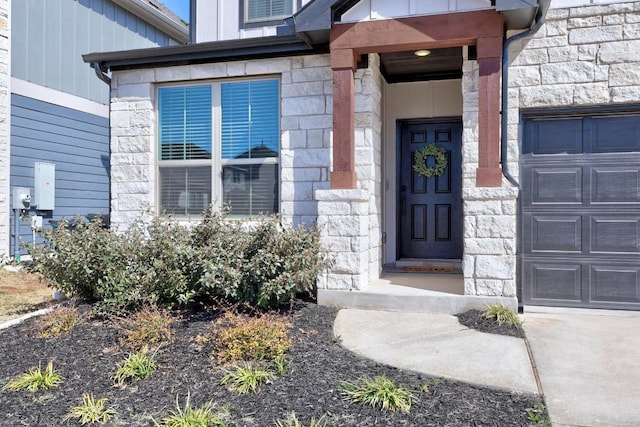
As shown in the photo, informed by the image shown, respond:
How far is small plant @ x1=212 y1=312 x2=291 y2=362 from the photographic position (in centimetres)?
351

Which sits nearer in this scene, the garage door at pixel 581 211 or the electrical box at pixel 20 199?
the garage door at pixel 581 211

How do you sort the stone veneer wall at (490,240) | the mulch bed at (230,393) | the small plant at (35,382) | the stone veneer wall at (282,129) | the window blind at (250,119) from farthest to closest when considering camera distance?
the window blind at (250,119), the stone veneer wall at (282,129), the stone veneer wall at (490,240), the small plant at (35,382), the mulch bed at (230,393)

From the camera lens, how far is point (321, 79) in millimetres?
5676

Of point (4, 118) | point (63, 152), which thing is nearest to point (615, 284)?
point (4, 118)

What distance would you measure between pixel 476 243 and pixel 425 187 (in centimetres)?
230

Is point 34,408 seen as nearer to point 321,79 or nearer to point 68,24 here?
point 321,79

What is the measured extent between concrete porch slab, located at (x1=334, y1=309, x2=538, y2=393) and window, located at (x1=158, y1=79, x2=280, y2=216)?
2.08 m

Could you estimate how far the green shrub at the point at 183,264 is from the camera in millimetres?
4508

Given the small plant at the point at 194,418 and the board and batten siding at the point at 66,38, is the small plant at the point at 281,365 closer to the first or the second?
the small plant at the point at 194,418

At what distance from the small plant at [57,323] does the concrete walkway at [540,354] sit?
2.35 metres

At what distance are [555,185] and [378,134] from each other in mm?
2014

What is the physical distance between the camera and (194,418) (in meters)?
2.70

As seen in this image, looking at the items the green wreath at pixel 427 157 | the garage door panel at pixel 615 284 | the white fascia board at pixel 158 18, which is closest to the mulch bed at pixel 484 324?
the garage door panel at pixel 615 284

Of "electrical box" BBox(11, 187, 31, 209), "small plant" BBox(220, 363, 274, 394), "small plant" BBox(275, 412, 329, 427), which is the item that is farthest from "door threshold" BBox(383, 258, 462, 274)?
"electrical box" BBox(11, 187, 31, 209)
